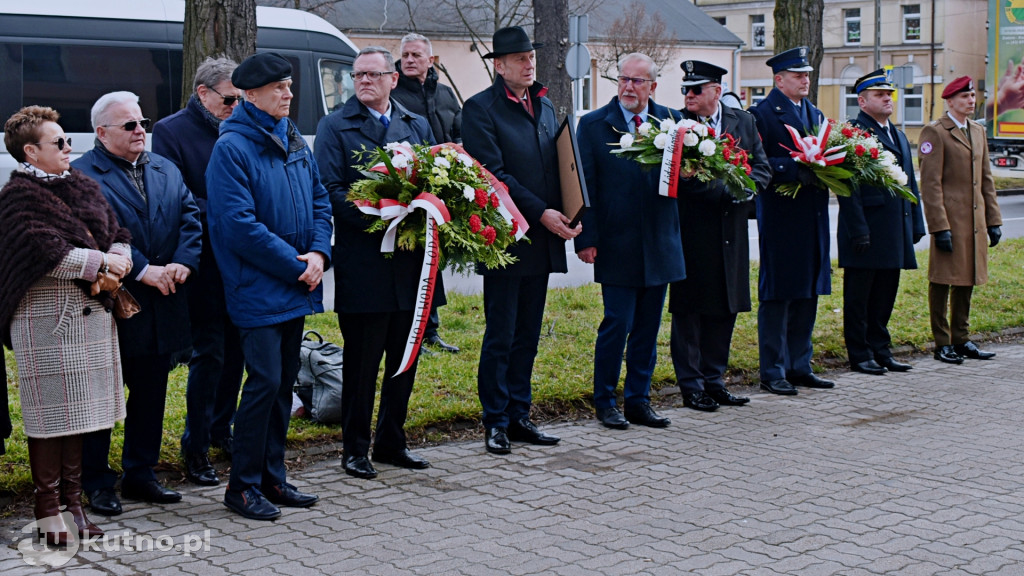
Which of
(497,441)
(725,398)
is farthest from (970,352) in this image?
(497,441)

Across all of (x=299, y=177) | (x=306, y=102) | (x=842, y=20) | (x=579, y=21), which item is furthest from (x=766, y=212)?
(x=842, y=20)

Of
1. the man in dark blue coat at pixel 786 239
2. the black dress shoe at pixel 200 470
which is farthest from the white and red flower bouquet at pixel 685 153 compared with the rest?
the black dress shoe at pixel 200 470

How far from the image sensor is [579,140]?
708cm

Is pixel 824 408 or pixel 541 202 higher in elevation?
pixel 541 202

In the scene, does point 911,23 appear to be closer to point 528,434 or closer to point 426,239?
point 528,434

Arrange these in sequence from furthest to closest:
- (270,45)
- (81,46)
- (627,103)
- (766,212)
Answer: (270,45) < (81,46) < (766,212) < (627,103)

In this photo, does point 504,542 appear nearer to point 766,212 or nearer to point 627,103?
point 627,103

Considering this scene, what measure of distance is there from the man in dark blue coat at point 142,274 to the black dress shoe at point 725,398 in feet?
12.3

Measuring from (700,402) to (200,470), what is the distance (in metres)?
3.34

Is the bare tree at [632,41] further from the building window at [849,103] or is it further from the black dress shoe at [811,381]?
the black dress shoe at [811,381]

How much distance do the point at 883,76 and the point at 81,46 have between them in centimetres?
1024

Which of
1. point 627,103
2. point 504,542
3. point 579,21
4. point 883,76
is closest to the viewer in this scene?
point 504,542

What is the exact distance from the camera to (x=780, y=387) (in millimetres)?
8016

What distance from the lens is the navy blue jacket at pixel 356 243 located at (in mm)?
5832
